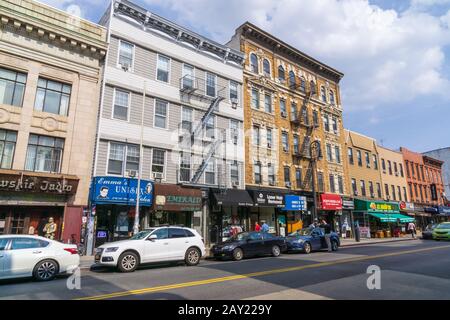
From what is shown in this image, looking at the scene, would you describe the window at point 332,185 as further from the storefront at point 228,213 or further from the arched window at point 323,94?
the storefront at point 228,213

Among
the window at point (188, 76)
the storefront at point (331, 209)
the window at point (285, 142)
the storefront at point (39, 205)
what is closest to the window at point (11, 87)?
the storefront at point (39, 205)

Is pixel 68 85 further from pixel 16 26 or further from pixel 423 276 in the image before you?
A: pixel 423 276

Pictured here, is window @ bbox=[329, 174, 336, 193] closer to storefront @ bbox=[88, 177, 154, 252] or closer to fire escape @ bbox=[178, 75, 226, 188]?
fire escape @ bbox=[178, 75, 226, 188]

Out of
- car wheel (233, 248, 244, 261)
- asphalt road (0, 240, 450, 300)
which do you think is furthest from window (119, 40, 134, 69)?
asphalt road (0, 240, 450, 300)

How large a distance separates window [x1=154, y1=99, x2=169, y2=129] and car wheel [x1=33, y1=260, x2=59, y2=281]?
11.9 metres

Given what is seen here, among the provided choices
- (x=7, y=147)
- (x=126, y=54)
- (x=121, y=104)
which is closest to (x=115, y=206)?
(x=7, y=147)

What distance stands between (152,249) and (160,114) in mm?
11052

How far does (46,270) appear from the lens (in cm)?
973

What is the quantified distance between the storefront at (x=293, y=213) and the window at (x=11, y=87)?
19.5 meters

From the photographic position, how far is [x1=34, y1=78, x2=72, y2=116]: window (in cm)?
1677

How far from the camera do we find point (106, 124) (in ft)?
59.6

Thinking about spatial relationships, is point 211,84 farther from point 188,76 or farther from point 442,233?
point 442,233

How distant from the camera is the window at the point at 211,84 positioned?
940 inches
